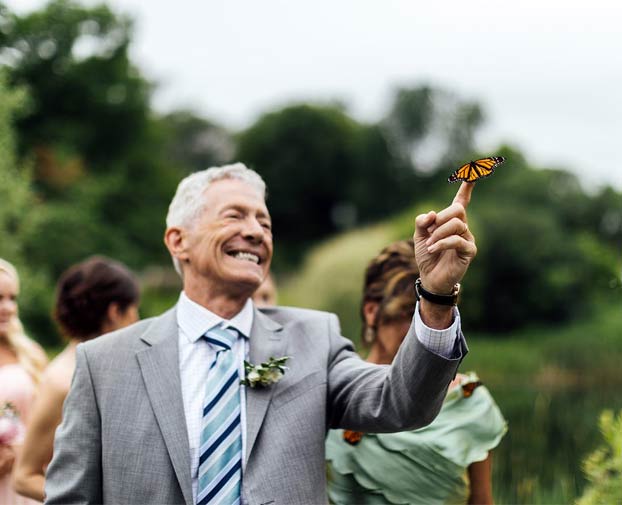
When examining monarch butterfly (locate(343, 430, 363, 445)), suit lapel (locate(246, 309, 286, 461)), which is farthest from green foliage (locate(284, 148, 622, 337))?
suit lapel (locate(246, 309, 286, 461))

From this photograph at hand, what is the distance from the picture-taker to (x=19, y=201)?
15.2m

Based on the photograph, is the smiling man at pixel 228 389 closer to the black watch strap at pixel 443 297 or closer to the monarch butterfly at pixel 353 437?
the black watch strap at pixel 443 297

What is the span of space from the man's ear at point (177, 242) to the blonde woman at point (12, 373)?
1.26 meters

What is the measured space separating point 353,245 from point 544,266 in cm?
961

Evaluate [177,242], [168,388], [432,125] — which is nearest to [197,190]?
[177,242]

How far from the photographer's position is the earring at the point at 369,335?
3516 mm

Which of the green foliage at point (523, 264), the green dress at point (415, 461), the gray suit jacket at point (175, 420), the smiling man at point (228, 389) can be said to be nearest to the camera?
the smiling man at point (228, 389)

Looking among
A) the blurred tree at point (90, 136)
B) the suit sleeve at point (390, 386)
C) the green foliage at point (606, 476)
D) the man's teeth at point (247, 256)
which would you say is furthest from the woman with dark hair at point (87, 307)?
the blurred tree at point (90, 136)

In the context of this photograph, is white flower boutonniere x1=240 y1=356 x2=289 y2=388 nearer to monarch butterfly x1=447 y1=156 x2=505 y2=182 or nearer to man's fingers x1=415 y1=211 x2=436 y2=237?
man's fingers x1=415 y1=211 x2=436 y2=237

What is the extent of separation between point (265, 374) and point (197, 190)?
774 mm

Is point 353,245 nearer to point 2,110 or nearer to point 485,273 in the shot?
point 485,273

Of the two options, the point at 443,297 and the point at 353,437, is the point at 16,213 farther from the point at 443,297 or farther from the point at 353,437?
the point at 443,297

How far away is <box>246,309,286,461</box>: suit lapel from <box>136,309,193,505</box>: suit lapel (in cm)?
21

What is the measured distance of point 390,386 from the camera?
96.7 inches
